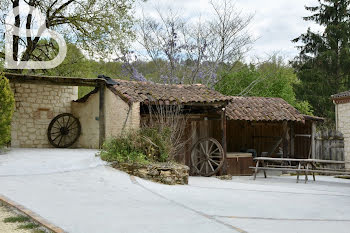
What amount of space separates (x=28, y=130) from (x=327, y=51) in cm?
1928

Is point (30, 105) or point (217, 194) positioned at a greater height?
point (30, 105)

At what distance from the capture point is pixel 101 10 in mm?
19766

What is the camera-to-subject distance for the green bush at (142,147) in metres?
11.1

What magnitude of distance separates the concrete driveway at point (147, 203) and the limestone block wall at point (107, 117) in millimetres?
1871

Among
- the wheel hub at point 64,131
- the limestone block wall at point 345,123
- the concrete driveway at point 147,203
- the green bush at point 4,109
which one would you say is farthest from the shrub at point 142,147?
the limestone block wall at point 345,123

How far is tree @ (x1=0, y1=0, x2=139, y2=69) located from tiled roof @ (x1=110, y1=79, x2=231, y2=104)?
6250 mm

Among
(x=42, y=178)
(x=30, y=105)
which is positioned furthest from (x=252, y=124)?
(x=42, y=178)

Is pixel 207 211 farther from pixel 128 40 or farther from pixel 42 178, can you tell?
pixel 128 40

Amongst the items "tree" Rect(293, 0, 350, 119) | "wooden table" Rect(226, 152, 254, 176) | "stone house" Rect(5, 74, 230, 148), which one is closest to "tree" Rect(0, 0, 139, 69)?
"stone house" Rect(5, 74, 230, 148)

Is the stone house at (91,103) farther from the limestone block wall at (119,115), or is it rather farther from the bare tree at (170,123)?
the bare tree at (170,123)

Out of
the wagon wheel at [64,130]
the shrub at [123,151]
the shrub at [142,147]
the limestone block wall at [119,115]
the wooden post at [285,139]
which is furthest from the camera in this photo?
the wooden post at [285,139]

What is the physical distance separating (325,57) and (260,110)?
A: 12.3 metres

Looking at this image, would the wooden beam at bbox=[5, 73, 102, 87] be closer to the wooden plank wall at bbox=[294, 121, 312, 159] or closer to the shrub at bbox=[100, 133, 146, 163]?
the shrub at bbox=[100, 133, 146, 163]

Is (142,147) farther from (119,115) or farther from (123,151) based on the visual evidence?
(119,115)
